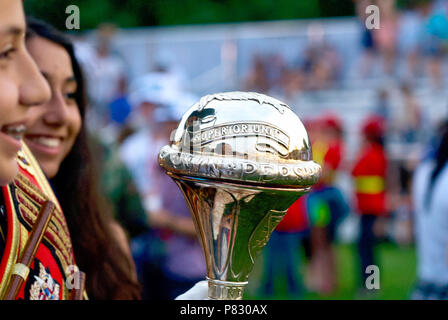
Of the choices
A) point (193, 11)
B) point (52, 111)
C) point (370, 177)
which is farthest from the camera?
point (193, 11)

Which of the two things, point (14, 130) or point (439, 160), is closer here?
point (14, 130)

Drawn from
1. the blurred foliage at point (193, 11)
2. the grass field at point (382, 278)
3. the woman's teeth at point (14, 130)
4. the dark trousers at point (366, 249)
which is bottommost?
the grass field at point (382, 278)

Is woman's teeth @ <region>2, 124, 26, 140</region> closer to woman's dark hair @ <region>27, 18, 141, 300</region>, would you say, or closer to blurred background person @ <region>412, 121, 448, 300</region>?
woman's dark hair @ <region>27, 18, 141, 300</region>

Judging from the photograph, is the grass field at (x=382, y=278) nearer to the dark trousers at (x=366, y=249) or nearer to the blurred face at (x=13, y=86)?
the dark trousers at (x=366, y=249)

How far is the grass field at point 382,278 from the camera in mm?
7570

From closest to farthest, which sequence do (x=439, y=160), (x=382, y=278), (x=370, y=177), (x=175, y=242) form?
1. (x=439, y=160)
2. (x=175, y=242)
3. (x=370, y=177)
4. (x=382, y=278)

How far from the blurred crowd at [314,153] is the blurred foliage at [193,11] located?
19.3 feet

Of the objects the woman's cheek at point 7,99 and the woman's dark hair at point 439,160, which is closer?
the woman's cheek at point 7,99

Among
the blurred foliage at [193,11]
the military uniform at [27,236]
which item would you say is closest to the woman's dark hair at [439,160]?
the military uniform at [27,236]

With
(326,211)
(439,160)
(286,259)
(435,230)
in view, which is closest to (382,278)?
(326,211)

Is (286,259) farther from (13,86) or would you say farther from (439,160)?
(13,86)

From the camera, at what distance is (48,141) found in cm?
225

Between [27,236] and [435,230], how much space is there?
126 inches

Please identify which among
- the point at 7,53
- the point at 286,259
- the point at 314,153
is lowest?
the point at 286,259
